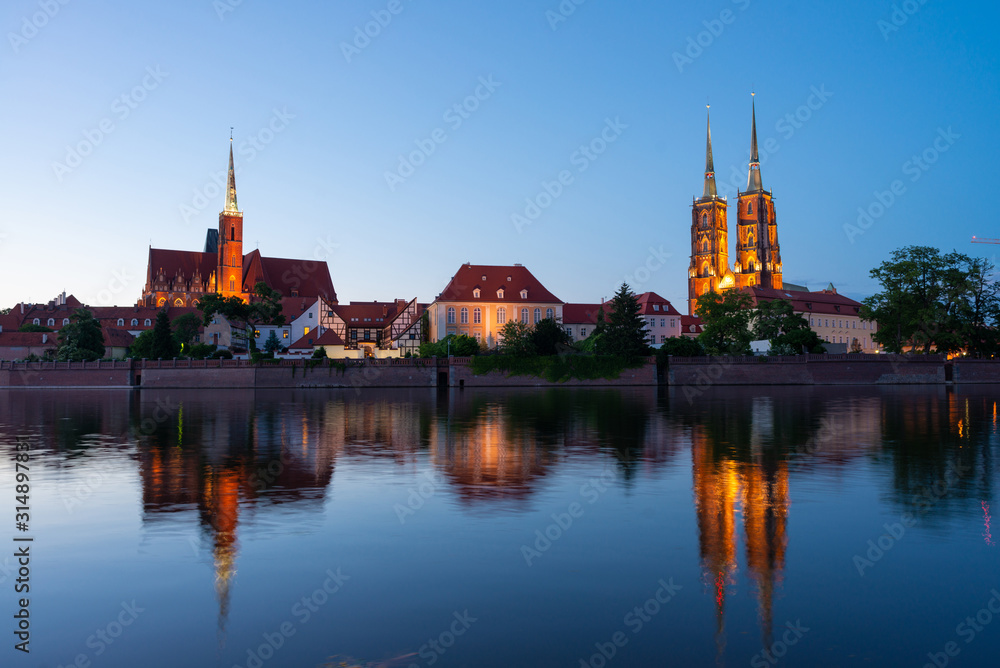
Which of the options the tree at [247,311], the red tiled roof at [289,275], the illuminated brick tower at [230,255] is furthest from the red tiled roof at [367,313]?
the illuminated brick tower at [230,255]

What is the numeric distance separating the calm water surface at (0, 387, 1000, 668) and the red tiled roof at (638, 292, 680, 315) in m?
87.6

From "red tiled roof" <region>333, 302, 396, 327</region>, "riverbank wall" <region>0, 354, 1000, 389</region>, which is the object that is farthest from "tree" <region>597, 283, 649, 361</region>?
"red tiled roof" <region>333, 302, 396, 327</region>

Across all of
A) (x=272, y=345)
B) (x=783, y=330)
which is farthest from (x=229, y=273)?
(x=783, y=330)

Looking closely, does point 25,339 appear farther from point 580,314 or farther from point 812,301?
point 812,301

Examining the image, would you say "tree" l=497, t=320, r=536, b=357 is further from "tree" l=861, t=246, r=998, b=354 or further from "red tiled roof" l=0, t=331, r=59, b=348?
"red tiled roof" l=0, t=331, r=59, b=348

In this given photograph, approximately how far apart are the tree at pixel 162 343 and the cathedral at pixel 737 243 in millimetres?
107427

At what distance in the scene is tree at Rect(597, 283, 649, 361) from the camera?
3000 inches

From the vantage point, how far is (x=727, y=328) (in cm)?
8681

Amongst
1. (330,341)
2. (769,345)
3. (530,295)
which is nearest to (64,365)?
(330,341)

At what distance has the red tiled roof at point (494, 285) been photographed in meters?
95.1

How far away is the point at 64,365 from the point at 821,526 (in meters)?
87.8

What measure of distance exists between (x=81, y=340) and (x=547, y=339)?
53.7 metres

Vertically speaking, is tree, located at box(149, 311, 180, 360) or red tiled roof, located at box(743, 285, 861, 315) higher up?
red tiled roof, located at box(743, 285, 861, 315)

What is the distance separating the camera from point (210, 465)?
18.7m
